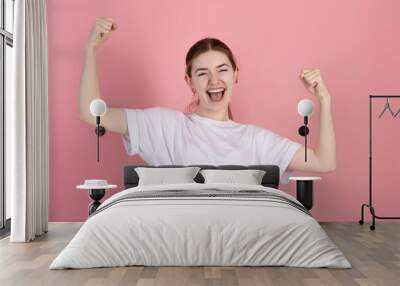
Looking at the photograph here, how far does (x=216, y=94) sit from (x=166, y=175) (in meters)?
1.18

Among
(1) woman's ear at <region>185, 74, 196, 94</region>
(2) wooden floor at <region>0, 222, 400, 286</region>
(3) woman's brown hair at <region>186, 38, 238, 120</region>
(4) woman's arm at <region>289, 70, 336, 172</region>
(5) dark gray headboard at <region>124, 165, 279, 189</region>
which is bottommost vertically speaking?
(2) wooden floor at <region>0, 222, 400, 286</region>

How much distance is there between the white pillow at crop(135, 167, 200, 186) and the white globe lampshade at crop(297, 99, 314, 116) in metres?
1.32

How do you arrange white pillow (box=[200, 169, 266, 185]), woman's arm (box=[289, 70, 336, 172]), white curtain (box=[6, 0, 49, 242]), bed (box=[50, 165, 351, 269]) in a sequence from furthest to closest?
1. woman's arm (box=[289, 70, 336, 172])
2. white pillow (box=[200, 169, 266, 185])
3. white curtain (box=[6, 0, 49, 242])
4. bed (box=[50, 165, 351, 269])

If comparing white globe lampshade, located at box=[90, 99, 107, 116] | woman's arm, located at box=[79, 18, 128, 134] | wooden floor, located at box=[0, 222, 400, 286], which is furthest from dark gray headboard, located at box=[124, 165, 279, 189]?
wooden floor, located at box=[0, 222, 400, 286]

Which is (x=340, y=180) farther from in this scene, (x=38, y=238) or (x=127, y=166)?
(x=38, y=238)

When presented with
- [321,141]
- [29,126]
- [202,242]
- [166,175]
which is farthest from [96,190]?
[321,141]

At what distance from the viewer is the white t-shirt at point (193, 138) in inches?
260

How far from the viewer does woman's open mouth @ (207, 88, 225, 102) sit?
664cm

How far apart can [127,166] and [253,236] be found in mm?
2546

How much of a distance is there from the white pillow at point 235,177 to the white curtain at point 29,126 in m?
1.67

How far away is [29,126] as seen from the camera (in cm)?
561

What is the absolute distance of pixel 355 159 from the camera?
21.9 feet

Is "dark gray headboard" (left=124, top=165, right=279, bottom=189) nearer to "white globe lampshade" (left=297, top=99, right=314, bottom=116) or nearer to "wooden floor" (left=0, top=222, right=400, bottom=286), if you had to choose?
"white globe lampshade" (left=297, top=99, right=314, bottom=116)

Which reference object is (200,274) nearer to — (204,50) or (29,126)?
(29,126)
